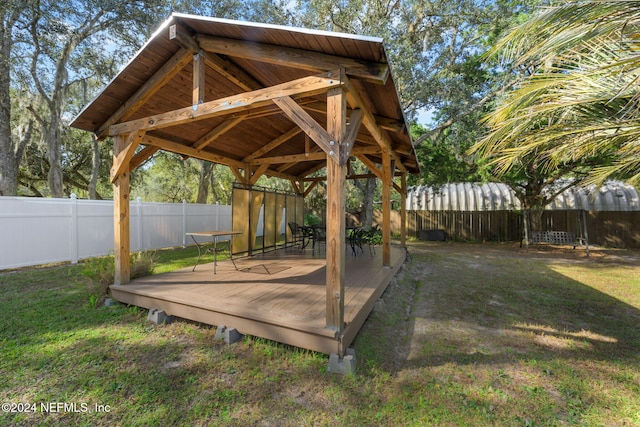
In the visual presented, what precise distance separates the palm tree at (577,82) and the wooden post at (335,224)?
143 centimetres

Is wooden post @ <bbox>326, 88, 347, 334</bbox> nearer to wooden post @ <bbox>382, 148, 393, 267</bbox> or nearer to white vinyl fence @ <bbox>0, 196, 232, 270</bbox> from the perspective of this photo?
wooden post @ <bbox>382, 148, 393, 267</bbox>

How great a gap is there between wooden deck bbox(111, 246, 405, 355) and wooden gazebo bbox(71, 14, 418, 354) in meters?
0.26

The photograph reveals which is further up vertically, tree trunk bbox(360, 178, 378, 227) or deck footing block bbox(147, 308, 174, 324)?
tree trunk bbox(360, 178, 378, 227)

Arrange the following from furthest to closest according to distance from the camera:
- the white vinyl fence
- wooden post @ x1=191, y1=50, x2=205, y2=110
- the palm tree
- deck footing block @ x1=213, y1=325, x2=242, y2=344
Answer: the white vinyl fence
wooden post @ x1=191, y1=50, x2=205, y2=110
deck footing block @ x1=213, y1=325, x2=242, y2=344
the palm tree

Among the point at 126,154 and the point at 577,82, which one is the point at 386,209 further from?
the point at 126,154

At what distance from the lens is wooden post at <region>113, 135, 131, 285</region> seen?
4199mm

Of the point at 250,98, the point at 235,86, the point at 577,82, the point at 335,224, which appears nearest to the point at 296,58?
the point at 250,98

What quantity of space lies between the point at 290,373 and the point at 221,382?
601 millimetres

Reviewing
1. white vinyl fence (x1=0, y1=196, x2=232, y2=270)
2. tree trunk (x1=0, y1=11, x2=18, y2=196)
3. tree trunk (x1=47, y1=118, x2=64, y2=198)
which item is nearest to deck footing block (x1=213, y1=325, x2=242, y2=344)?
white vinyl fence (x1=0, y1=196, x2=232, y2=270)

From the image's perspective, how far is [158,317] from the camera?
3604mm

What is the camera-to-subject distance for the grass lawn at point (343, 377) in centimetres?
209

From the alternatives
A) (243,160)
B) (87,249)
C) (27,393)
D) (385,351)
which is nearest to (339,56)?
(385,351)

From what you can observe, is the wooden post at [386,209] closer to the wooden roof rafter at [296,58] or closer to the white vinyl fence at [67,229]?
the wooden roof rafter at [296,58]

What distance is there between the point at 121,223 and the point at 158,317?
5.25 feet
